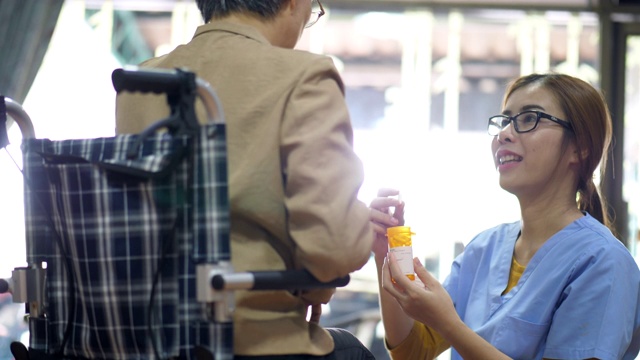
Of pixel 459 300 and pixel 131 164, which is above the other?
pixel 131 164

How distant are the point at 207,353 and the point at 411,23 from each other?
3035 mm

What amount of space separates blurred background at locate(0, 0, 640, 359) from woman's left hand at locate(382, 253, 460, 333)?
2037mm

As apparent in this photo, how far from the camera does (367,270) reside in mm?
3957

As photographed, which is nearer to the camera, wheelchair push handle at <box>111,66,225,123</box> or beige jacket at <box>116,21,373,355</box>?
wheelchair push handle at <box>111,66,225,123</box>

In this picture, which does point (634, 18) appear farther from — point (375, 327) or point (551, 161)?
point (551, 161)

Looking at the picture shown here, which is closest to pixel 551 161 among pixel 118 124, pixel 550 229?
pixel 550 229

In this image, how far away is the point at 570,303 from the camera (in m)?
1.80

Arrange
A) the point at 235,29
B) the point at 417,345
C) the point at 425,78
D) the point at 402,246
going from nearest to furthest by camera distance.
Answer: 1. the point at 235,29
2. the point at 402,246
3. the point at 417,345
4. the point at 425,78

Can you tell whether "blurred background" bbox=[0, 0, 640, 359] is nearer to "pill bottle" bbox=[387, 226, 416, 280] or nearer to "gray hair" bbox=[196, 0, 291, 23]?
"pill bottle" bbox=[387, 226, 416, 280]

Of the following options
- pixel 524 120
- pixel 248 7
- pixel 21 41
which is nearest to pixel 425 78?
pixel 21 41

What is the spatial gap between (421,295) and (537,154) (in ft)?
1.48

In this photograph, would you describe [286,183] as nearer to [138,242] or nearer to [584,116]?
[138,242]

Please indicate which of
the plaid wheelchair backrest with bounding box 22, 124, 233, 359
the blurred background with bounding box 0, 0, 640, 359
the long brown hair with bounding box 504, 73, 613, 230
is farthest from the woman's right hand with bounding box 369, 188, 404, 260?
the blurred background with bounding box 0, 0, 640, 359

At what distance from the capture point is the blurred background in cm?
384
